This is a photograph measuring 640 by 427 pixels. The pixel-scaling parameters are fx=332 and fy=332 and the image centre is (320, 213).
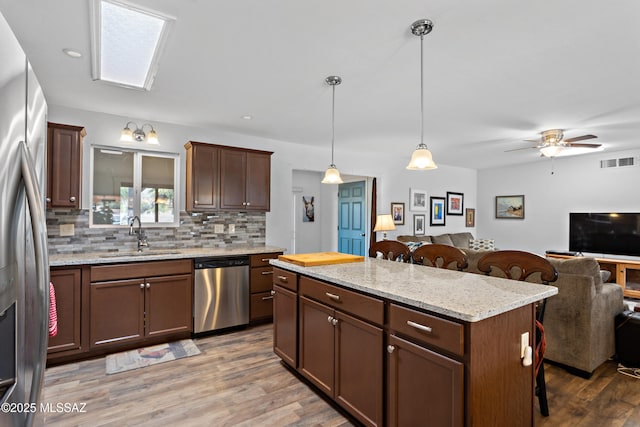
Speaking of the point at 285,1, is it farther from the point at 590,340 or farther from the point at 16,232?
the point at 590,340

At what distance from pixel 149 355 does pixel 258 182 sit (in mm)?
2219

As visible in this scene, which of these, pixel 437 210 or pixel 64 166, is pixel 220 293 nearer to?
pixel 64 166

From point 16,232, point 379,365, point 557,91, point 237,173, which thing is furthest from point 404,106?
point 16,232

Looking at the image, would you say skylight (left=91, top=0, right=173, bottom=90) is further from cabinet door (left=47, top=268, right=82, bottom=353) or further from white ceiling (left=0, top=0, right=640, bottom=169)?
cabinet door (left=47, top=268, right=82, bottom=353)

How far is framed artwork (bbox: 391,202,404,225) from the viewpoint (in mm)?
6211

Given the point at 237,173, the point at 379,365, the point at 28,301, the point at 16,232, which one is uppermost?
the point at 237,173

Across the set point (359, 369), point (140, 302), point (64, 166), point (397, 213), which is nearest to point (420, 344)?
point (359, 369)

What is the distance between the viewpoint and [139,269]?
318cm

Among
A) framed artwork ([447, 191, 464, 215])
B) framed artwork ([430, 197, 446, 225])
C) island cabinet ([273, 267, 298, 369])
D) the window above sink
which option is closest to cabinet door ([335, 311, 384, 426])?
island cabinet ([273, 267, 298, 369])

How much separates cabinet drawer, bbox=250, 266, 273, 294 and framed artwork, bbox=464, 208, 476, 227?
533 centimetres

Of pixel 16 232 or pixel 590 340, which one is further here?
pixel 590 340

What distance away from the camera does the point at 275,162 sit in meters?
4.80

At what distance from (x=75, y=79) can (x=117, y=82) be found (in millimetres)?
325

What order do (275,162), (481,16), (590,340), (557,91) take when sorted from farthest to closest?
(275,162) → (557,91) → (590,340) → (481,16)
